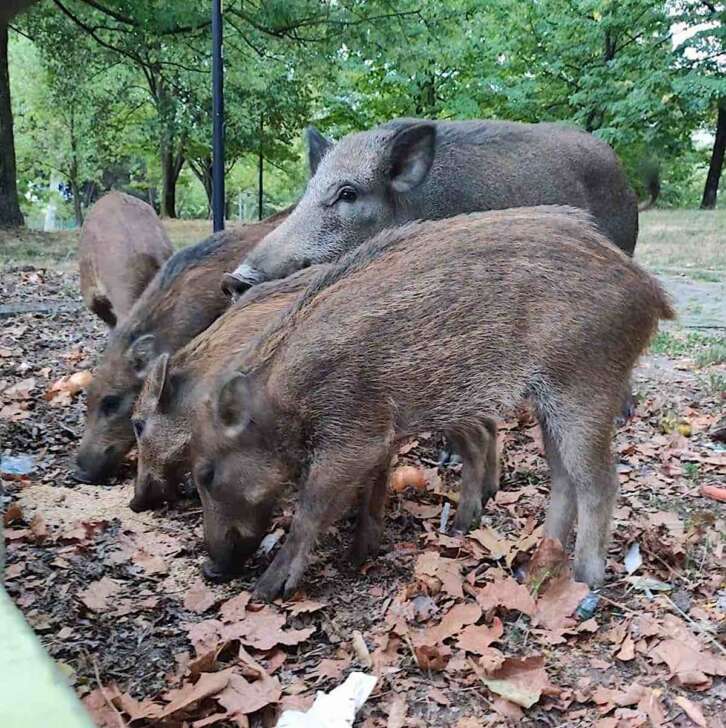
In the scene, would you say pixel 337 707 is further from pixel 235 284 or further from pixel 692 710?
pixel 235 284

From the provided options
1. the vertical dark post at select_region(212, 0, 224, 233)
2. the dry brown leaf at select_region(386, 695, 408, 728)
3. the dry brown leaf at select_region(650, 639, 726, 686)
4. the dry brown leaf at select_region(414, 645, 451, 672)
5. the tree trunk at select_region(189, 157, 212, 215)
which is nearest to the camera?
the dry brown leaf at select_region(386, 695, 408, 728)

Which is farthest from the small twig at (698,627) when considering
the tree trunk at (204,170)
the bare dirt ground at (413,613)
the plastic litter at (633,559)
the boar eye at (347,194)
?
the tree trunk at (204,170)

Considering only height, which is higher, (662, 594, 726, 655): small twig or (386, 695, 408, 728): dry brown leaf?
(662, 594, 726, 655): small twig

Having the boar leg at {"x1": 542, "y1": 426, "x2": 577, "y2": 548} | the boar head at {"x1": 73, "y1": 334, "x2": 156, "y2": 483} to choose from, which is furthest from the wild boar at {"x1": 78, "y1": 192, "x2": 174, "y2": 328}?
the boar leg at {"x1": 542, "y1": 426, "x2": 577, "y2": 548}

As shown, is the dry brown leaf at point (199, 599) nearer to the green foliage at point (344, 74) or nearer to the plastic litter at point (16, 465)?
the plastic litter at point (16, 465)

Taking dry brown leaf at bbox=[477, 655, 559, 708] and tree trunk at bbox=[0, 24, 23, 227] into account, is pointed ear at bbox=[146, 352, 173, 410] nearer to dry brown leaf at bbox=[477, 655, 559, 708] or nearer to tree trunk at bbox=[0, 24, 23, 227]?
dry brown leaf at bbox=[477, 655, 559, 708]

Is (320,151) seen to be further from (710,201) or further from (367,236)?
(710,201)

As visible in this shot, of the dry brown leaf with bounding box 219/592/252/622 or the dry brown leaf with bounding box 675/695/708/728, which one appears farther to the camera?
the dry brown leaf with bounding box 219/592/252/622

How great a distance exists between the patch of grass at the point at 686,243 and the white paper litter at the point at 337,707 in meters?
8.83

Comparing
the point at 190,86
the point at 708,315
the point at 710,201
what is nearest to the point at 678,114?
the point at 710,201

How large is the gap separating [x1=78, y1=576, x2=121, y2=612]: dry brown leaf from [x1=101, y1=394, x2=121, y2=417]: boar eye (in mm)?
1409

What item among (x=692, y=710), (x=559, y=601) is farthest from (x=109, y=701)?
(x=692, y=710)

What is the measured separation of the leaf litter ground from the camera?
8.02ft

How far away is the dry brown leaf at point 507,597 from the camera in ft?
9.53
